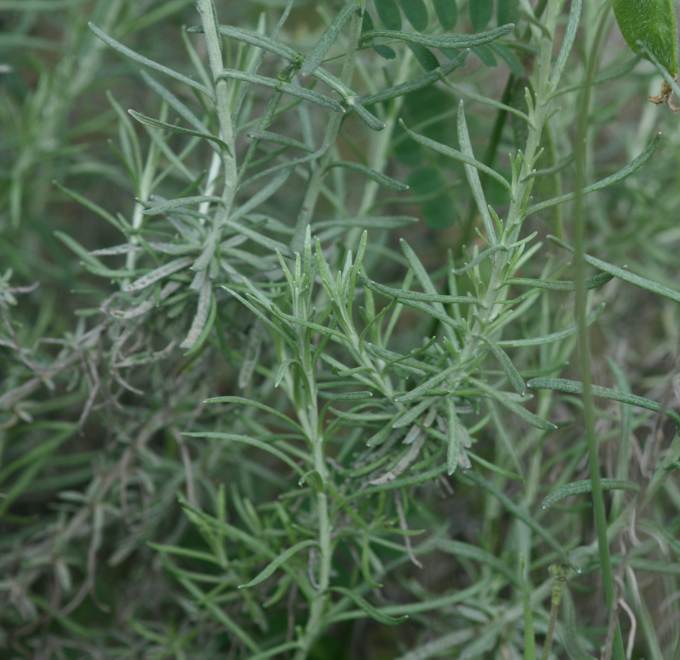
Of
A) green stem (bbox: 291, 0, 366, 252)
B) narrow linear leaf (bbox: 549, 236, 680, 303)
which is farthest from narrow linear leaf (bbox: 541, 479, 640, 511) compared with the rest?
green stem (bbox: 291, 0, 366, 252)

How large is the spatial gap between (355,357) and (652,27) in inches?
9.3

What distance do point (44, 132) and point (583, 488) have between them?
624mm

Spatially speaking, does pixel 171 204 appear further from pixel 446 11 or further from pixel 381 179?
pixel 446 11

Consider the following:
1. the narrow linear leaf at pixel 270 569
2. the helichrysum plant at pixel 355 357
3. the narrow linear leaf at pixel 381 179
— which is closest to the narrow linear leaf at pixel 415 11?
the helichrysum plant at pixel 355 357

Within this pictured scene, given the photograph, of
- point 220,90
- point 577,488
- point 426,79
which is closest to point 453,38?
point 426,79

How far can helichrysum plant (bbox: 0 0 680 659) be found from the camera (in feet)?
1.71

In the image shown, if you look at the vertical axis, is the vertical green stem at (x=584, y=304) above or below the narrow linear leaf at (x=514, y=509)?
above

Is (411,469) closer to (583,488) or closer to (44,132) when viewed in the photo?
(583,488)

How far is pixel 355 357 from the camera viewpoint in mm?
537

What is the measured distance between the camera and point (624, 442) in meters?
0.60

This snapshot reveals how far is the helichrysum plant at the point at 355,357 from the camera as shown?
52 centimetres

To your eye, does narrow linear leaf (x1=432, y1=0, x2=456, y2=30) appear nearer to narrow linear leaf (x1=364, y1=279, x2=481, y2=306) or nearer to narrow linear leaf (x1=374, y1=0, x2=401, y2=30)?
narrow linear leaf (x1=374, y1=0, x2=401, y2=30)

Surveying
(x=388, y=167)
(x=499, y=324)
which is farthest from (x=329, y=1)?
(x=499, y=324)

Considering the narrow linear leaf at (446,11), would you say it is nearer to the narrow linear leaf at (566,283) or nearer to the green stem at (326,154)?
the green stem at (326,154)
